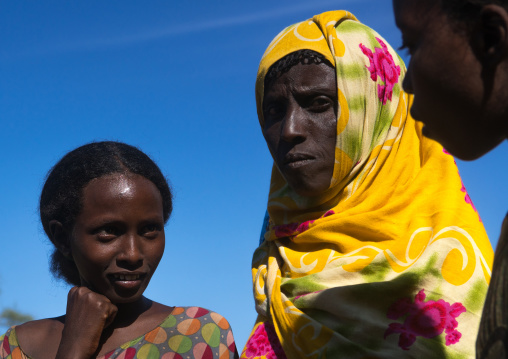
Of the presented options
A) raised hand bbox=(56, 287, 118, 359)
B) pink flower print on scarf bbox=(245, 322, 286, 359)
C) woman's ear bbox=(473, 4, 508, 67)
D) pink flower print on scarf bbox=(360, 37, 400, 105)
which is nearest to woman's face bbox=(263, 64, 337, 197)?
pink flower print on scarf bbox=(360, 37, 400, 105)

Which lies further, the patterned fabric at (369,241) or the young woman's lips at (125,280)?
the young woman's lips at (125,280)

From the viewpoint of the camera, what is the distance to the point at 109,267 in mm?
3332

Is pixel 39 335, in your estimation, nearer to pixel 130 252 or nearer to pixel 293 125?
pixel 130 252

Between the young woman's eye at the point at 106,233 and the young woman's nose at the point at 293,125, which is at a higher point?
the young woman's nose at the point at 293,125

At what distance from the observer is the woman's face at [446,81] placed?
5.71ft

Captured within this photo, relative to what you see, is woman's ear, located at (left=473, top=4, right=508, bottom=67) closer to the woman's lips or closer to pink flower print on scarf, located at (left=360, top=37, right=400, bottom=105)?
the woman's lips

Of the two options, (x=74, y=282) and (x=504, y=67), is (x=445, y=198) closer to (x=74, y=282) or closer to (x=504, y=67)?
(x=504, y=67)

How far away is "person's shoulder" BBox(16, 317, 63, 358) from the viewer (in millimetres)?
3393

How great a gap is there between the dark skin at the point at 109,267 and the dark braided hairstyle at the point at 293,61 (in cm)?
93

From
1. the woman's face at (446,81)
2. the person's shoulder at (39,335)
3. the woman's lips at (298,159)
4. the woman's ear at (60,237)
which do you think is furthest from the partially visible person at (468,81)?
the person's shoulder at (39,335)

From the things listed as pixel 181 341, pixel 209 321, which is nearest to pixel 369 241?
pixel 209 321

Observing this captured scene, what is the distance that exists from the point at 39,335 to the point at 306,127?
180 centimetres

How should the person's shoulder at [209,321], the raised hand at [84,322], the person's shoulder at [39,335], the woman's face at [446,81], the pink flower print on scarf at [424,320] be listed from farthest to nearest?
the person's shoulder at [209,321] < the person's shoulder at [39,335] < the raised hand at [84,322] < the pink flower print on scarf at [424,320] < the woman's face at [446,81]

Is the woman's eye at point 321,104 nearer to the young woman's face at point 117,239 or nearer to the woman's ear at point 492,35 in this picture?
the young woman's face at point 117,239
